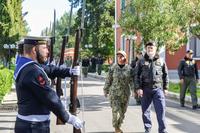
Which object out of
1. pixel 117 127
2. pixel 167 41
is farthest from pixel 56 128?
pixel 167 41

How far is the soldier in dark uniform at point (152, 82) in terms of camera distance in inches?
394

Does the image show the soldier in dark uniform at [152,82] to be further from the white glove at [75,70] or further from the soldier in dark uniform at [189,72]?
the soldier in dark uniform at [189,72]

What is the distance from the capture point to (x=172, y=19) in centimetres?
2216

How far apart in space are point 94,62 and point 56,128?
42.7 m

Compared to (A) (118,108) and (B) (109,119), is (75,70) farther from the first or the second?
(B) (109,119)

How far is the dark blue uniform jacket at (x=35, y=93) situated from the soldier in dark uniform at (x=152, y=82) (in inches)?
202

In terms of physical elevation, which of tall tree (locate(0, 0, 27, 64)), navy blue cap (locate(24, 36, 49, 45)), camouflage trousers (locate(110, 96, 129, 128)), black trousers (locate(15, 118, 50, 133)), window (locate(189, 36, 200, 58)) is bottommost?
camouflage trousers (locate(110, 96, 129, 128))

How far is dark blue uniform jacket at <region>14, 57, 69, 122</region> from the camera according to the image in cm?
501

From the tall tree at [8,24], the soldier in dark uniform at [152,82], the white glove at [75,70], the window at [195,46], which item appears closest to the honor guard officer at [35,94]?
the white glove at [75,70]

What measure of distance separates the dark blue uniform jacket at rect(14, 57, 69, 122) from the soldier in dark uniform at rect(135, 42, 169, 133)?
16.8 feet

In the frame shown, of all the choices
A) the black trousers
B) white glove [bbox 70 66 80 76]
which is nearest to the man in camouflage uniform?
white glove [bbox 70 66 80 76]

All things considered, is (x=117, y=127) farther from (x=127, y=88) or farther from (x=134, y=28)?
(x=134, y=28)

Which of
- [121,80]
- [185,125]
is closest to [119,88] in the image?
[121,80]

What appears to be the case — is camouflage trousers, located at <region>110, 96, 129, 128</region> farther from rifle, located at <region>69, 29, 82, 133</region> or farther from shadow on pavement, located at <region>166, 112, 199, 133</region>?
rifle, located at <region>69, 29, 82, 133</region>
